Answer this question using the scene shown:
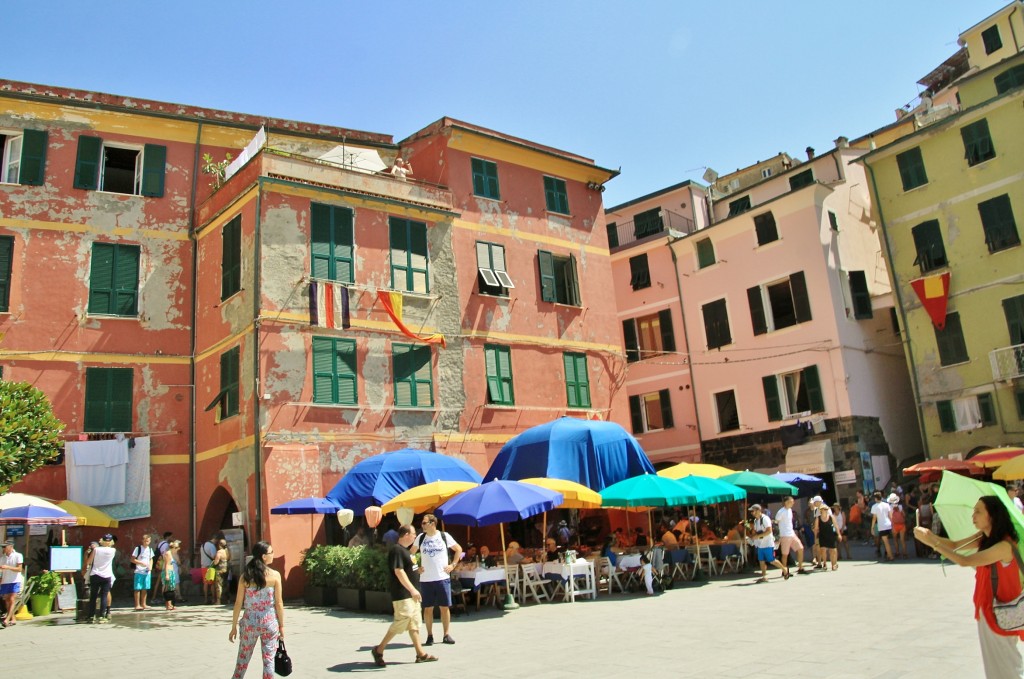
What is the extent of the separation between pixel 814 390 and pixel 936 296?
16.4 ft

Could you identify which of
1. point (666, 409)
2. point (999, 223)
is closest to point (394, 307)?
point (666, 409)

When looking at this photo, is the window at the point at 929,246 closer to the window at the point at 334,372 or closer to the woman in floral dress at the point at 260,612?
the window at the point at 334,372

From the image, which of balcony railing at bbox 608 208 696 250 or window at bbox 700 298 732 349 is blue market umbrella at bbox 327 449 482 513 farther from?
balcony railing at bbox 608 208 696 250

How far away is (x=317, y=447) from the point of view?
1955cm

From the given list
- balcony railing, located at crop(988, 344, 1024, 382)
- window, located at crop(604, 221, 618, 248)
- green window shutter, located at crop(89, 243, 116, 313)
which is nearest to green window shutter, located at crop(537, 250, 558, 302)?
green window shutter, located at crop(89, 243, 116, 313)

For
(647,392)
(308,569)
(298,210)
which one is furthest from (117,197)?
(647,392)

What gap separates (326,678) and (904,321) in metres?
25.2

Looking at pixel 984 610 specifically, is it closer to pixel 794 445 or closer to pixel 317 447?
pixel 317 447

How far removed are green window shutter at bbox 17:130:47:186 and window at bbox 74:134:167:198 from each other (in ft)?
2.67

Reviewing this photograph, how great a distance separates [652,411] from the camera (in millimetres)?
34250

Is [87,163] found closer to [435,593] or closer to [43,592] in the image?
[43,592]

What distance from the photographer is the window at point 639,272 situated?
3528 centimetres

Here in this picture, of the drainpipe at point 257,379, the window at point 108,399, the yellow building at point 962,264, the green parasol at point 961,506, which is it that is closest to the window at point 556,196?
the drainpipe at point 257,379

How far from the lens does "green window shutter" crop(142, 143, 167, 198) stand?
74.6ft
